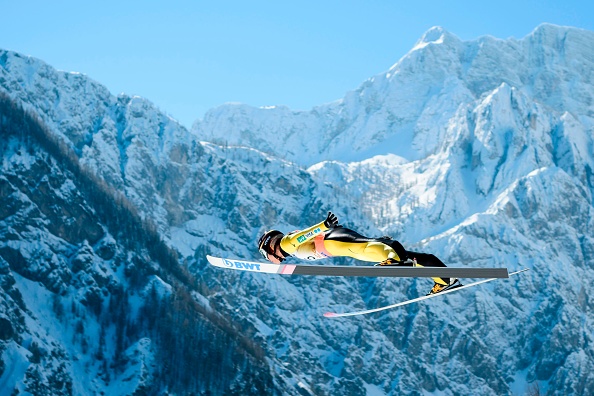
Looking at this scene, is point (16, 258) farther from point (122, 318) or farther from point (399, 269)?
point (399, 269)

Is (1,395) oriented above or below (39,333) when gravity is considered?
below

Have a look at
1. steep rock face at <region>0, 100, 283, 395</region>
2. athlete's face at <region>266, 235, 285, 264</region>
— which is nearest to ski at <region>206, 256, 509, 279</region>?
athlete's face at <region>266, 235, 285, 264</region>

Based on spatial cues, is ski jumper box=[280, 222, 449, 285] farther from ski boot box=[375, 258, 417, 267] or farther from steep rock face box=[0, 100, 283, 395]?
steep rock face box=[0, 100, 283, 395]

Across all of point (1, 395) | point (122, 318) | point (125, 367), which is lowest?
point (1, 395)

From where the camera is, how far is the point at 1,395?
152m

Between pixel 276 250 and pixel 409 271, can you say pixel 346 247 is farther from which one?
pixel 276 250

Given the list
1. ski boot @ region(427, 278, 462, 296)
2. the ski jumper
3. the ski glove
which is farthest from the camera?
the ski glove

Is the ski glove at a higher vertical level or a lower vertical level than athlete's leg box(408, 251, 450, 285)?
higher

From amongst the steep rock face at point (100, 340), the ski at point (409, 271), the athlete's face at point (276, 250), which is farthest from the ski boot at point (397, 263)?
the steep rock face at point (100, 340)

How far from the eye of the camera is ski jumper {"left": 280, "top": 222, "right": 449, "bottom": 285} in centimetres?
1850

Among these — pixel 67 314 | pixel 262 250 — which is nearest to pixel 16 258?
pixel 67 314

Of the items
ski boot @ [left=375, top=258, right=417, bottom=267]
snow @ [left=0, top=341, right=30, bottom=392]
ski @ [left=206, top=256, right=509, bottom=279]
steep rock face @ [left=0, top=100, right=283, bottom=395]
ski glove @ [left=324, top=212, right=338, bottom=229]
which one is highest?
steep rock face @ [left=0, top=100, right=283, bottom=395]

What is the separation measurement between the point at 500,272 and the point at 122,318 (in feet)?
574

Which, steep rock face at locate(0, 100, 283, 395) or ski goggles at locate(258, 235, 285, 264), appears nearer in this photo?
ski goggles at locate(258, 235, 285, 264)
